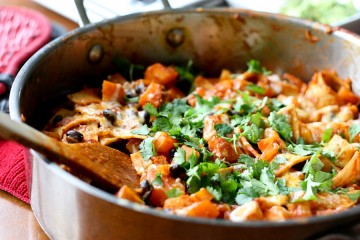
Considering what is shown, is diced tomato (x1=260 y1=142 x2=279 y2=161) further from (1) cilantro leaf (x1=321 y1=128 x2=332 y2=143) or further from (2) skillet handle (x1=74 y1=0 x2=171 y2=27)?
(2) skillet handle (x1=74 y1=0 x2=171 y2=27)

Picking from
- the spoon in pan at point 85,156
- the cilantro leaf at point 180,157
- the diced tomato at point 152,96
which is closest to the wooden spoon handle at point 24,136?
the spoon in pan at point 85,156

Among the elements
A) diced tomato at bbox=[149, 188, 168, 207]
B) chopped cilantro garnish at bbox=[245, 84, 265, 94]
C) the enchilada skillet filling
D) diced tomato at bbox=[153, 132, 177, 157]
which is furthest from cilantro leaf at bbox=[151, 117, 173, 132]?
chopped cilantro garnish at bbox=[245, 84, 265, 94]

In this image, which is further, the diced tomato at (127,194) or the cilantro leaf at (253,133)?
the cilantro leaf at (253,133)

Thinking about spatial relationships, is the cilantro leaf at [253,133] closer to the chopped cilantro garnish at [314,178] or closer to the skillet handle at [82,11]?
the chopped cilantro garnish at [314,178]

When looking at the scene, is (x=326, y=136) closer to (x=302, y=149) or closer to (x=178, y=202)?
(x=302, y=149)

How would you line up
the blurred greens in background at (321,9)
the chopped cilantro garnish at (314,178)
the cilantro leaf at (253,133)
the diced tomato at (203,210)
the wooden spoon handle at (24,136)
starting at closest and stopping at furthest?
the wooden spoon handle at (24,136)
the diced tomato at (203,210)
the chopped cilantro garnish at (314,178)
the cilantro leaf at (253,133)
the blurred greens in background at (321,9)
